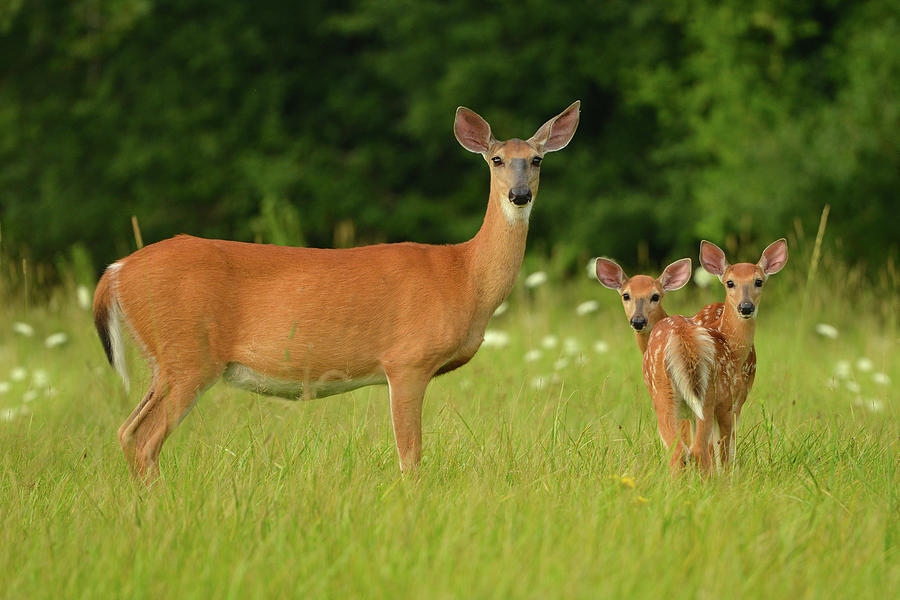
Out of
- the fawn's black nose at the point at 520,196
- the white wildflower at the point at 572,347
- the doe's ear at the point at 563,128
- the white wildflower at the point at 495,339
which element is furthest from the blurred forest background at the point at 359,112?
the fawn's black nose at the point at 520,196

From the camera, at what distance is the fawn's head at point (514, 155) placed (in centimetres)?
456

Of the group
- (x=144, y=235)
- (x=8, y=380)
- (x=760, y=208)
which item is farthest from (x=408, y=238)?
(x=8, y=380)

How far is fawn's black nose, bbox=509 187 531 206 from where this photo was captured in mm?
4445

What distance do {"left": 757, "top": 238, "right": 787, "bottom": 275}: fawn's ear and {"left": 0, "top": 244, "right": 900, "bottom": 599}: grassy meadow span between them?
0.70 metres

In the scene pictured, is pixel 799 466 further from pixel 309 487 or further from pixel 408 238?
pixel 408 238

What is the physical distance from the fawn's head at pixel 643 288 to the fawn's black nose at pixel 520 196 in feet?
1.82

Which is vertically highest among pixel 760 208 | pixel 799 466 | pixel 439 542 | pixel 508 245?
pixel 508 245

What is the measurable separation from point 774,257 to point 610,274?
70 cm

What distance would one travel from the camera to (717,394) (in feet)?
13.6

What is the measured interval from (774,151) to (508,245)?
7.62 metres

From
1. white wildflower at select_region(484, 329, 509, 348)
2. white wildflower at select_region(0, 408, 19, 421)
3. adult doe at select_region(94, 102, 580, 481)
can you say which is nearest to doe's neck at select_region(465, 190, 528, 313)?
adult doe at select_region(94, 102, 580, 481)

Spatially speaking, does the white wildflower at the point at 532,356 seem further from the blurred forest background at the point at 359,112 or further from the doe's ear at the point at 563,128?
the blurred forest background at the point at 359,112

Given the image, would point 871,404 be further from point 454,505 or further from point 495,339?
point 454,505

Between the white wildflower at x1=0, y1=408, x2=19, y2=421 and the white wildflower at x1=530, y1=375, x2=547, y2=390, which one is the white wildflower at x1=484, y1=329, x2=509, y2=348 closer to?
the white wildflower at x1=530, y1=375, x2=547, y2=390
